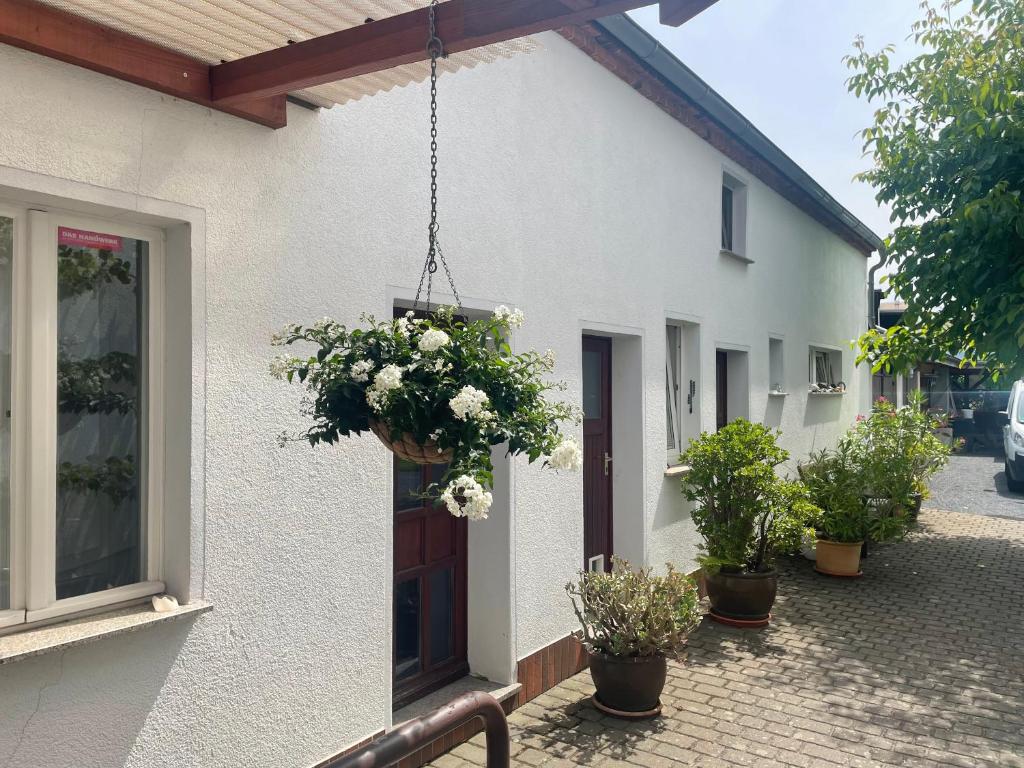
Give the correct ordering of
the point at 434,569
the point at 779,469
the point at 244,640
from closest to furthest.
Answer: the point at 244,640 < the point at 434,569 < the point at 779,469

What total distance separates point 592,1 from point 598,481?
4336 millimetres

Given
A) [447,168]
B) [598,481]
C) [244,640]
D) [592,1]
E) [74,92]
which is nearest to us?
[592,1]

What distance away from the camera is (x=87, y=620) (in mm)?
2676

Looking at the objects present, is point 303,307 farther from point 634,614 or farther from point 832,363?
point 832,363

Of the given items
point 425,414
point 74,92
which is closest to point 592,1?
point 425,414

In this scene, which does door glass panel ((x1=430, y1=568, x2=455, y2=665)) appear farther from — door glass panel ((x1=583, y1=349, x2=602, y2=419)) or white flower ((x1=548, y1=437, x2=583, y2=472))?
white flower ((x1=548, y1=437, x2=583, y2=472))

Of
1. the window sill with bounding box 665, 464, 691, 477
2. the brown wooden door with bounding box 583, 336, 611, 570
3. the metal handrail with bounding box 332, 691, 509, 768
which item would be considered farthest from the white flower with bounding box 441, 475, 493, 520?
the window sill with bounding box 665, 464, 691, 477

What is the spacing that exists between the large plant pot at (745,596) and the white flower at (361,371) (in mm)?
4707

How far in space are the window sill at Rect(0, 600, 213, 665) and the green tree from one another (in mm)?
7503

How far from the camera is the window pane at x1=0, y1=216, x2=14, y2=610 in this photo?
254cm

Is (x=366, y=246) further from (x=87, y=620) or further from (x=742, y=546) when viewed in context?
(x=742, y=546)

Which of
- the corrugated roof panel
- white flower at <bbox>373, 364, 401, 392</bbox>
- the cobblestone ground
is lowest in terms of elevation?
the cobblestone ground

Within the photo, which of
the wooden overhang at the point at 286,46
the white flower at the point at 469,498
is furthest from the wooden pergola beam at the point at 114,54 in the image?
the white flower at the point at 469,498

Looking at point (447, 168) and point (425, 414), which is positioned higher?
point (447, 168)
